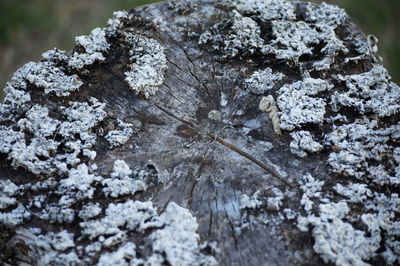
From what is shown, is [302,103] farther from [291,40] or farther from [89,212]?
[89,212]

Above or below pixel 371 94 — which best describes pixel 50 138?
below

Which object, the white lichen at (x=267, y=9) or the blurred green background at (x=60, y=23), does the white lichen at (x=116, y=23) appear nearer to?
the white lichen at (x=267, y=9)

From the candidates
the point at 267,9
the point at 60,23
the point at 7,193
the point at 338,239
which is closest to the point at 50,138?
the point at 7,193

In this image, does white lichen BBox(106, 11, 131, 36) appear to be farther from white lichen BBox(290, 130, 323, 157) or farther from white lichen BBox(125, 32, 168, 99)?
white lichen BBox(290, 130, 323, 157)

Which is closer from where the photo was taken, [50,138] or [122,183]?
[122,183]

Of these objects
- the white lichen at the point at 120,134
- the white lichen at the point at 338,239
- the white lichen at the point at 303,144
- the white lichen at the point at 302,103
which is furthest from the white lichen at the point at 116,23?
the white lichen at the point at 338,239

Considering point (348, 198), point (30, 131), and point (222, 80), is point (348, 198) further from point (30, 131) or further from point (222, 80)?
point (30, 131)

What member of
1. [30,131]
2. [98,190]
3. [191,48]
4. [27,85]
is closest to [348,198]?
[98,190]
